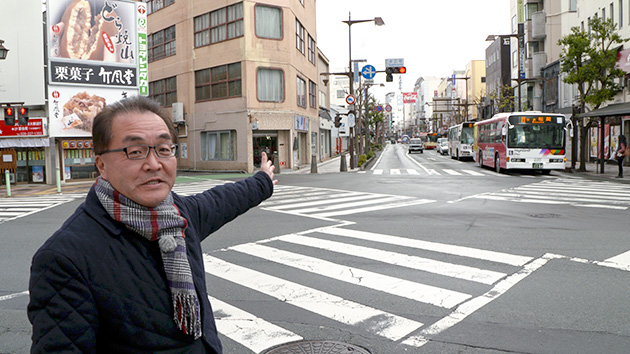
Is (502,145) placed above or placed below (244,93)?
below

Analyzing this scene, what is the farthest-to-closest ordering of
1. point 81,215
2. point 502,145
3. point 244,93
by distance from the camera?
point 244,93 → point 502,145 → point 81,215

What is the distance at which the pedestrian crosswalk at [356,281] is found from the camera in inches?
191

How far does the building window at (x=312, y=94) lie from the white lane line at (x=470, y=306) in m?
34.2

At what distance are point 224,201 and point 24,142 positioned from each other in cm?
2833

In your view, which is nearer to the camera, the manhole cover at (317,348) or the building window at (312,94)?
the manhole cover at (317,348)

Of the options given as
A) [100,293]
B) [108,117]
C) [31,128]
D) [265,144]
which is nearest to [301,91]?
[265,144]

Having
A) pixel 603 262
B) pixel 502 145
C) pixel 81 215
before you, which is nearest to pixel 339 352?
pixel 81 215

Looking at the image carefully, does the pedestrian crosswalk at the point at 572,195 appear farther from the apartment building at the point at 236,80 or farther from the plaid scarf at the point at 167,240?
the apartment building at the point at 236,80

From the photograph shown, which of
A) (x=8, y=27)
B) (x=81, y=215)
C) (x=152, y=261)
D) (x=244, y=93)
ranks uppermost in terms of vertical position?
(x=8, y=27)

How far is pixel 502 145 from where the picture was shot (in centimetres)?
2669

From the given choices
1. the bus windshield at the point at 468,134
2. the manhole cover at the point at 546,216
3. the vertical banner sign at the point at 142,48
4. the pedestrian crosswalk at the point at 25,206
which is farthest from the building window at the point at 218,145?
the manhole cover at the point at 546,216

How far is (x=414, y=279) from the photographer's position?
6.47m

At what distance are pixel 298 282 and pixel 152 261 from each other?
4577 millimetres

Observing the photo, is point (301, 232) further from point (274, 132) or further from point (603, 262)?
point (274, 132)
